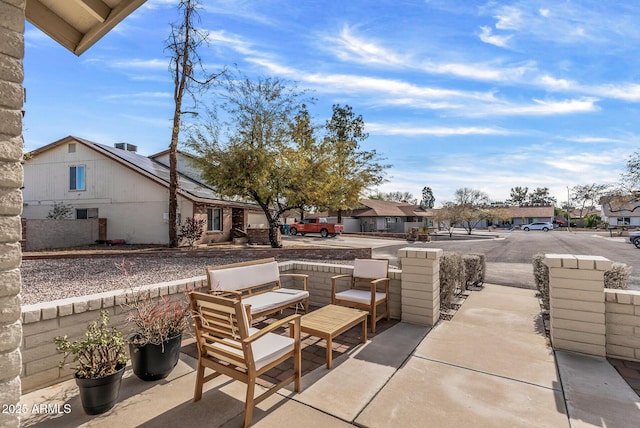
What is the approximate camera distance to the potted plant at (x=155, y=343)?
2.96m

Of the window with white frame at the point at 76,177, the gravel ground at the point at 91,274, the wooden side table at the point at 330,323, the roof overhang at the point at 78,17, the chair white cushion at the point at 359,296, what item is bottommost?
the gravel ground at the point at 91,274

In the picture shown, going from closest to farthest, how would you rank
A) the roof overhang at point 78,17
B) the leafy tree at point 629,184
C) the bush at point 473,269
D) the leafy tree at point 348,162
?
1. the roof overhang at point 78,17
2. the bush at point 473,269
3. the leafy tree at point 348,162
4. the leafy tree at point 629,184

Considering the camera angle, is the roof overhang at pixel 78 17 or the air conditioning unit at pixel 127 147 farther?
the air conditioning unit at pixel 127 147

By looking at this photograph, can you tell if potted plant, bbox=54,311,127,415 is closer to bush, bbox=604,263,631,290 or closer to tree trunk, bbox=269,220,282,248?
bush, bbox=604,263,631,290

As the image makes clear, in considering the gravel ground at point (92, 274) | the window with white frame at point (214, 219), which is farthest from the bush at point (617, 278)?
the window with white frame at point (214, 219)

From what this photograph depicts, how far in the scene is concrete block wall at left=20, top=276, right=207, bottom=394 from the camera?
2713 mm

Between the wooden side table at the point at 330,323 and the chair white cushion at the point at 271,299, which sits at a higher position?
the chair white cushion at the point at 271,299

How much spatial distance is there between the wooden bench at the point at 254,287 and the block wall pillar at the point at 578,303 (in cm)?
339

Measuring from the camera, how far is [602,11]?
5031 mm

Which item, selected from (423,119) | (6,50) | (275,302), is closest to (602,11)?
(275,302)

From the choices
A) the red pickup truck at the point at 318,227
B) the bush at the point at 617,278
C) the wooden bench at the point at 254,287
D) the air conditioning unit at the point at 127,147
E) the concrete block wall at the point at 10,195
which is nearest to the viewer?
the concrete block wall at the point at 10,195

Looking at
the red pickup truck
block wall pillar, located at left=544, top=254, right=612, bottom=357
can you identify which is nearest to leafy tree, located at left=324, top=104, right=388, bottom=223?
the red pickup truck

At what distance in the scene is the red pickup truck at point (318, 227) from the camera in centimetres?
2523

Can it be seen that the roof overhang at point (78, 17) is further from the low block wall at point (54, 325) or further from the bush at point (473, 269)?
the bush at point (473, 269)
